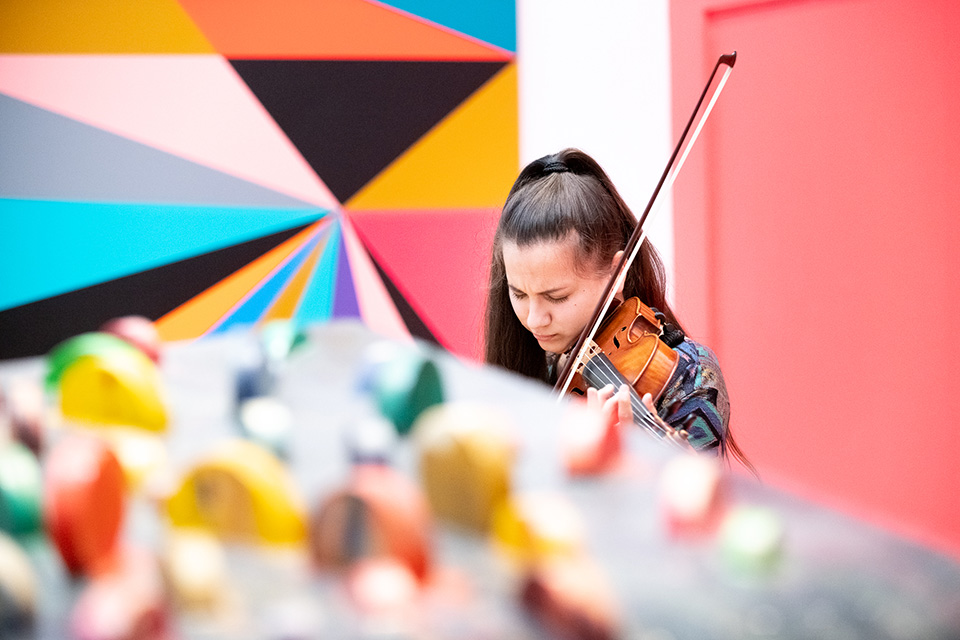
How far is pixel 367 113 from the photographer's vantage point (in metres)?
1.96

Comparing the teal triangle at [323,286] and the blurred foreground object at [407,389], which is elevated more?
the blurred foreground object at [407,389]

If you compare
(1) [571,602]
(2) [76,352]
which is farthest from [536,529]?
(2) [76,352]

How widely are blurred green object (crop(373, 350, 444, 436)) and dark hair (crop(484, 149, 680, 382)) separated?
0.87 m

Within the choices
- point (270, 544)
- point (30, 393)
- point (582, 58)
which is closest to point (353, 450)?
point (270, 544)

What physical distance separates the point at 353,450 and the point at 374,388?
79mm

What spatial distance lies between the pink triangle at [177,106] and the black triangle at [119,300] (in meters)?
0.16

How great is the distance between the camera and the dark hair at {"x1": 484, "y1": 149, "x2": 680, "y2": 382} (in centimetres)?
126

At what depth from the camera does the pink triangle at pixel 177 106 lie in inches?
68.5

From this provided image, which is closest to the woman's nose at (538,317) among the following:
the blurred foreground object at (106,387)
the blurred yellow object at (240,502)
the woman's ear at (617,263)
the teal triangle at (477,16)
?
the woman's ear at (617,263)

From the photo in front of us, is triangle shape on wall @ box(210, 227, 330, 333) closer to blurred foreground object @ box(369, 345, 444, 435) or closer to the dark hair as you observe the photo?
the dark hair

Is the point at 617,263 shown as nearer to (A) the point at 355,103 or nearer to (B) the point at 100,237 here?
(A) the point at 355,103

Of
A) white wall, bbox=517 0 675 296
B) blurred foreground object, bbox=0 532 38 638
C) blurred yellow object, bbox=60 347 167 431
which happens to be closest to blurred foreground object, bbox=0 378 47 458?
blurred yellow object, bbox=60 347 167 431

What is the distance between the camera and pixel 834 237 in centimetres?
177

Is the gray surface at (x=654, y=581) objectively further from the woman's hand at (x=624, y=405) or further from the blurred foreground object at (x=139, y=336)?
the woman's hand at (x=624, y=405)
